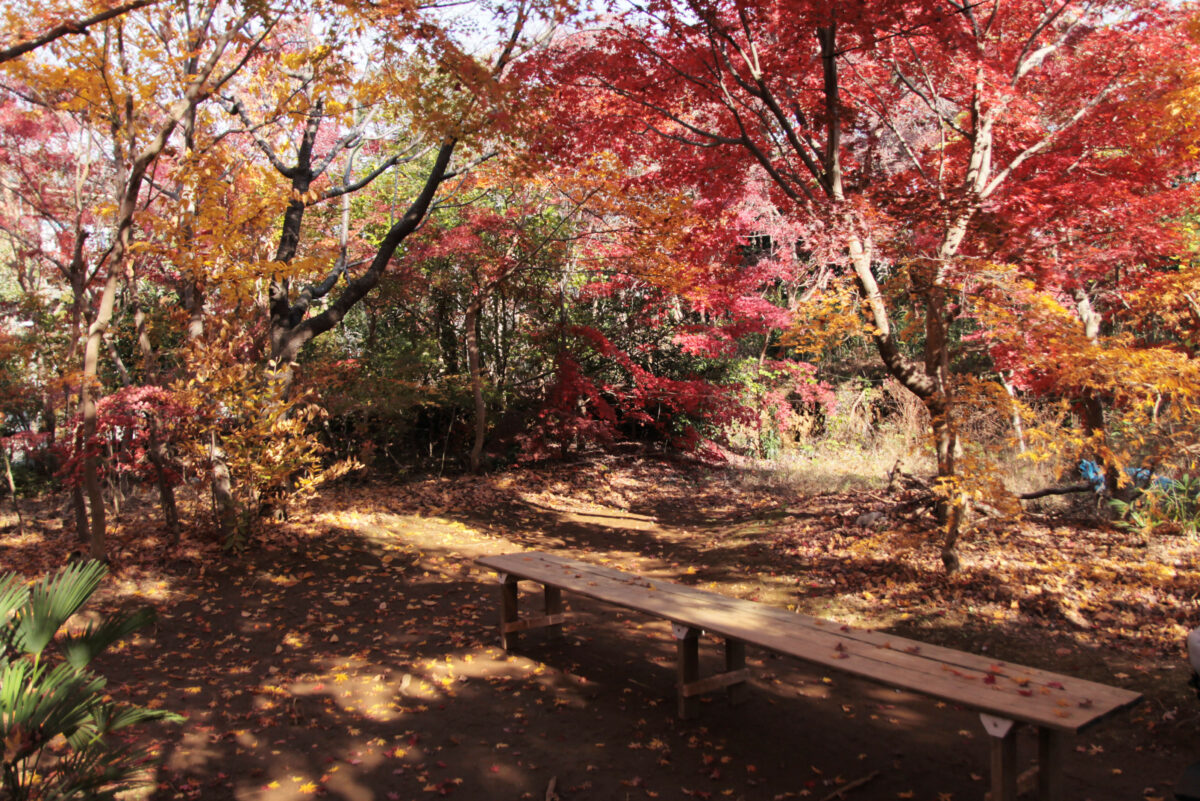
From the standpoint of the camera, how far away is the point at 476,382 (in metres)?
10.8

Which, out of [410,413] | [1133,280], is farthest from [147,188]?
[1133,280]

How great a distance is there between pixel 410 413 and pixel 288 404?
4573mm

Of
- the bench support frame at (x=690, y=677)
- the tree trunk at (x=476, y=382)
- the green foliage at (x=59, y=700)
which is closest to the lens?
the green foliage at (x=59, y=700)

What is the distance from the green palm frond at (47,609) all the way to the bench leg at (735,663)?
2801 millimetres

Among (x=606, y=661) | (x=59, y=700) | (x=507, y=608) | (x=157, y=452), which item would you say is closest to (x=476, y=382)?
(x=157, y=452)

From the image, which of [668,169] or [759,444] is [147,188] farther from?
[759,444]

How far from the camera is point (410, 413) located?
441 inches

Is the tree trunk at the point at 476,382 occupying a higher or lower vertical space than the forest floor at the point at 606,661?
higher

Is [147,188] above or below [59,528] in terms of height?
above

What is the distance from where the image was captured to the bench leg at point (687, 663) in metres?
3.76

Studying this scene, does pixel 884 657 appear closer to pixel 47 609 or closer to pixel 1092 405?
pixel 47 609

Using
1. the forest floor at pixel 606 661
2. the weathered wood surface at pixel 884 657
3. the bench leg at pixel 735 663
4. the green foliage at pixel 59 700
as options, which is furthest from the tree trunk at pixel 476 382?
the green foliage at pixel 59 700

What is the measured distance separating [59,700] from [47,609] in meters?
0.31

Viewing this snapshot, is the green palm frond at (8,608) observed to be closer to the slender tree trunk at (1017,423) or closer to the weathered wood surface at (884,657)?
the weathered wood surface at (884,657)
